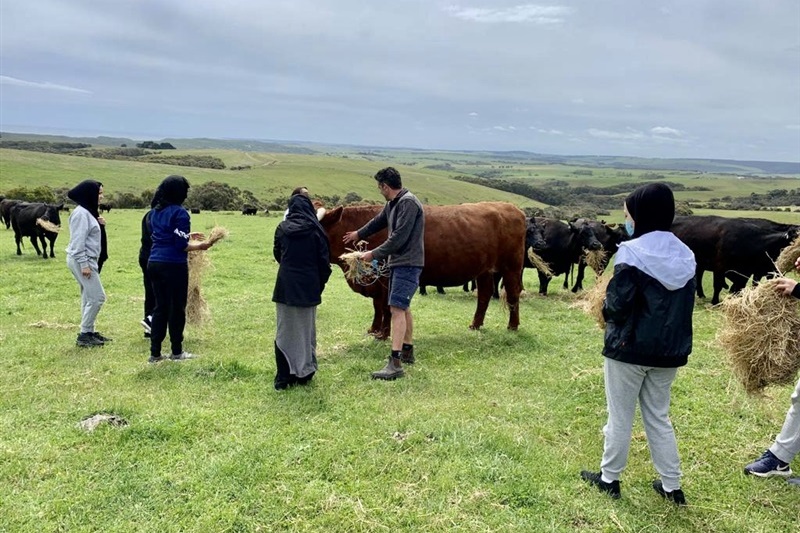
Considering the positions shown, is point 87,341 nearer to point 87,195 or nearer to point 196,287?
point 196,287

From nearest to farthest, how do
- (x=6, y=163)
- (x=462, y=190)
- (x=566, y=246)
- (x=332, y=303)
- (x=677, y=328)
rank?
1. (x=677, y=328)
2. (x=332, y=303)
3. (x=566, y=246)
4. (x=6, y=163)
5. (x=462, y=190)

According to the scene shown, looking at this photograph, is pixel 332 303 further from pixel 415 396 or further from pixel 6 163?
pixel 6 163

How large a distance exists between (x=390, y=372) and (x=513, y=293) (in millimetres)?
3716

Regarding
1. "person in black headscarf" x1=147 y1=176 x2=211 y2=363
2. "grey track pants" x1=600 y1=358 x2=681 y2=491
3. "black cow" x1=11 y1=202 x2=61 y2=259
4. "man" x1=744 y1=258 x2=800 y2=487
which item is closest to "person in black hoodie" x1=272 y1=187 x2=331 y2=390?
"person in black headscarf" x1=147 y1=176 x2=211 y2=363

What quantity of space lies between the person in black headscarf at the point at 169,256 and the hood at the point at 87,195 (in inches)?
54.7

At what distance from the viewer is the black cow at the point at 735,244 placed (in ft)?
39.8

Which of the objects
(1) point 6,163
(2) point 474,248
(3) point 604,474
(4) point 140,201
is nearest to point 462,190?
(4) point 140,201

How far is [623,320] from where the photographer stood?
13.4ft

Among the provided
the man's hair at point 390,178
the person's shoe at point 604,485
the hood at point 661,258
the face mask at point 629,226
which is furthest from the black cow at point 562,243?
the hood at point 661,258

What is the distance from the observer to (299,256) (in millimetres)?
6430

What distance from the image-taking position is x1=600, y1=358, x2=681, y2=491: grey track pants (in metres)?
4.17

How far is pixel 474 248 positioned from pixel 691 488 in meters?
5.35

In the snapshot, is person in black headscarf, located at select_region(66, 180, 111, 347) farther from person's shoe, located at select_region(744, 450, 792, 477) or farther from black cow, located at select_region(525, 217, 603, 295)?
black cow, located at select_region(525, 217, 603, 295)

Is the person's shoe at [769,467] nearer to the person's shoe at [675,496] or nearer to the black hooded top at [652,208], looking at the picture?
A: the person's shoe at [675,496]
